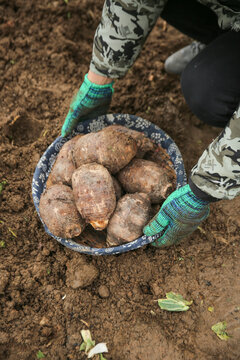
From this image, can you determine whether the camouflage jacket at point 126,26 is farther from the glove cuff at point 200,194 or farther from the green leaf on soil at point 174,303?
the green leaf on soil at point 174,303

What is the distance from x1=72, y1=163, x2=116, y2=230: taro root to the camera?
1998 mm

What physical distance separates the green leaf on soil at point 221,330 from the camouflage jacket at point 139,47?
2.77 ft

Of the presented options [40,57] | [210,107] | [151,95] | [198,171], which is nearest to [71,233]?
[198,171]

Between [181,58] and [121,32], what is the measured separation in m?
1.18

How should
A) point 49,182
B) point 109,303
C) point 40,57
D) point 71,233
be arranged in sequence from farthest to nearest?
point 40,57, point 49,182, point 109,303, point 71,233

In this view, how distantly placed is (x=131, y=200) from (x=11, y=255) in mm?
947

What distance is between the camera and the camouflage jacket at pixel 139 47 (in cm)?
171

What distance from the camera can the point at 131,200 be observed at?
6.83 ft

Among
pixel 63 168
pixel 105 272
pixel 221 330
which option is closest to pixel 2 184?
pixel 63 168

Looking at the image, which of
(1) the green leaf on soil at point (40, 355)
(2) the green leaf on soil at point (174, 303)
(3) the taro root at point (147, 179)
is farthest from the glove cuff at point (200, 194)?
(1) the green leaf on soil at point (40, 355)

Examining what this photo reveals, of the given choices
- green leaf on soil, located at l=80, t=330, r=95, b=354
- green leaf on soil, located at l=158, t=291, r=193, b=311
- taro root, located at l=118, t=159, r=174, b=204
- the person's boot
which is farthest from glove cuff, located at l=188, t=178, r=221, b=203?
the person's boot

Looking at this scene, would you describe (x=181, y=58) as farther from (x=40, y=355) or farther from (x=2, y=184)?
(x=40, y=355)

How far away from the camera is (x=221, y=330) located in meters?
2.01

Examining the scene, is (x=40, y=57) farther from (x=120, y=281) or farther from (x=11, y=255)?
(x=120, y=281)
